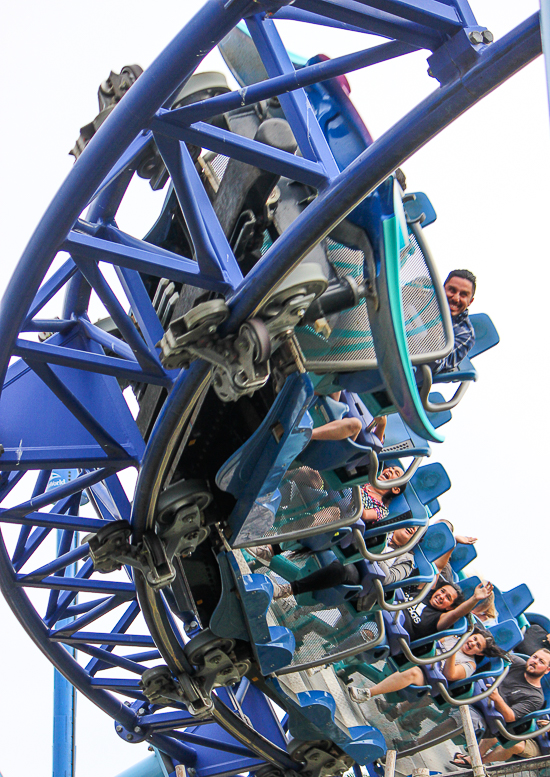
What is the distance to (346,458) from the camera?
579cm

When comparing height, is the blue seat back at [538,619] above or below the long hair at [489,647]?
above

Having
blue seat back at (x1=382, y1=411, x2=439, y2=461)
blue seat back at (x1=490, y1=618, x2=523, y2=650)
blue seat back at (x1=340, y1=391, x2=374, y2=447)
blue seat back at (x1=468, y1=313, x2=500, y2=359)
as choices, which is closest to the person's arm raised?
blue seat back at (x1=490, y1=618, x2=523, y2=650)

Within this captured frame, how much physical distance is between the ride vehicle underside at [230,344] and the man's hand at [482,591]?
5.30 feet

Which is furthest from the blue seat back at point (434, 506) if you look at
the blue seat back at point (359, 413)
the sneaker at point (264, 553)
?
the blue seat back at point (359, 413)

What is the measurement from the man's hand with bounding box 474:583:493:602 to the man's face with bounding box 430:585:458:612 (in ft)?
0.82

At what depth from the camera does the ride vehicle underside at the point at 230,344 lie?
381 cm

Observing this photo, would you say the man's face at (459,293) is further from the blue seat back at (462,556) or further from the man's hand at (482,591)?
the blue seat back at (462,556)

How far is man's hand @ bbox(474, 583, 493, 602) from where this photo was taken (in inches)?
350

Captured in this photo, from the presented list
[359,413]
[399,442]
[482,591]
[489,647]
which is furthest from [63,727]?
[359,413]

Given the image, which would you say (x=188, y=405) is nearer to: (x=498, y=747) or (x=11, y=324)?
(x=11, y=324)

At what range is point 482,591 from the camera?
30.6 ft

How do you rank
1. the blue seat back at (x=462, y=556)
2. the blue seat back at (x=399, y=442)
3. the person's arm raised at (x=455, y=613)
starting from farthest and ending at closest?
the blue seat back at (x=462, y=556) < the person's arm raised at (x=455, y=613) < the blue seat back at (x=399, y=442)

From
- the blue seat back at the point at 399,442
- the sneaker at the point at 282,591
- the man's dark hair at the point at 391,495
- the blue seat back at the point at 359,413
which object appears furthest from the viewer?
the man's dark hair at the point at 391,495

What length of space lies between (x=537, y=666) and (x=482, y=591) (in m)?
1.39
